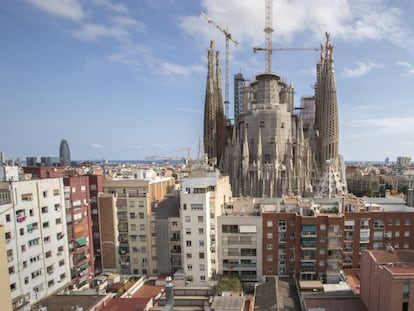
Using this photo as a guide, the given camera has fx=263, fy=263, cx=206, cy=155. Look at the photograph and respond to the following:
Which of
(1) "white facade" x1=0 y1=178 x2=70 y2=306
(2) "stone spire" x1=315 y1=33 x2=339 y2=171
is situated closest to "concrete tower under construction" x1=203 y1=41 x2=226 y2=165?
(2) "stone spire" x1=315 y1=33 x2=339 y2=171

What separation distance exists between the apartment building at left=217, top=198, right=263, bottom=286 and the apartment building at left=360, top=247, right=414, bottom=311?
39.6 feet

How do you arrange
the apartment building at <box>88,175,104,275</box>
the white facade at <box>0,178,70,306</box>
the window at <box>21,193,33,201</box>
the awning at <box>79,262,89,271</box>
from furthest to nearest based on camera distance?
1. the apartment building at <box>88,175,104,275</box>
2. the awning at <box>79,262,89,271</box>
3. the window at <box>21,193,33,201</box>
4. the white facade at <box>0,178,70,306</box>

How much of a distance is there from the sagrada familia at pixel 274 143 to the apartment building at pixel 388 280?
90.2 ft

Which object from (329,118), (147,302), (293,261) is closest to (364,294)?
(293,261)

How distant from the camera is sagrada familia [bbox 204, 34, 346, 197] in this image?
5856 centimetres

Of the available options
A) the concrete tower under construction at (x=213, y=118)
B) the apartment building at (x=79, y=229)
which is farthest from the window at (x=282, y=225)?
the concrete tower under construction at (x=213, y=118)

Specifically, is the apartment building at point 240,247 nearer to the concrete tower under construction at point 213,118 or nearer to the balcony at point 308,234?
the balcony at point 308,234

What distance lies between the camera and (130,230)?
37.2m

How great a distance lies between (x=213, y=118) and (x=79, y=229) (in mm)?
47296

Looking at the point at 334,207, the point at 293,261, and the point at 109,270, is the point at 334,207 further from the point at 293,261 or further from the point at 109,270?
the point at 109,270

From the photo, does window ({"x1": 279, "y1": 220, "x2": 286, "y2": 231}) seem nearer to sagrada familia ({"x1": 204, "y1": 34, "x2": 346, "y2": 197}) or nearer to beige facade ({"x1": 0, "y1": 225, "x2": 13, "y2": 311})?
sagrada familia ({"x1": 204, "y1": 34, "x2": 346, "y2": 197})

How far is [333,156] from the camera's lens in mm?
64188

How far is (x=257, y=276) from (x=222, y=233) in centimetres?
730

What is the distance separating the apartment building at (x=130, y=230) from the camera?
36844mm
